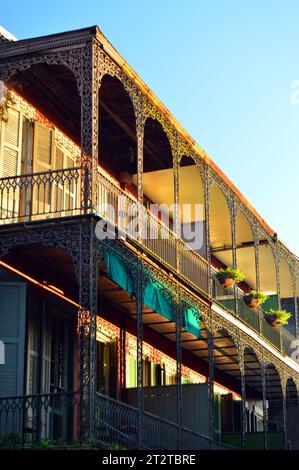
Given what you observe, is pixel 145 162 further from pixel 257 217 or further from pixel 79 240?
pixel 79 240

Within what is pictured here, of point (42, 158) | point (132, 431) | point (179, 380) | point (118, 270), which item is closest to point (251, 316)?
point (179, 380)

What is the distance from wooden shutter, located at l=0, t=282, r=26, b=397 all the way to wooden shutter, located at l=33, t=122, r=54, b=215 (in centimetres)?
194

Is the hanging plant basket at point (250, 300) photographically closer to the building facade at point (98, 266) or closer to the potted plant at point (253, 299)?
the potted plant at point (253, 299)

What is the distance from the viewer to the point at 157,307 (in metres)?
19.4

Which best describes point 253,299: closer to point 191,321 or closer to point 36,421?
point 191,321

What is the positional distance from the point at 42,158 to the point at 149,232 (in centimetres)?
259

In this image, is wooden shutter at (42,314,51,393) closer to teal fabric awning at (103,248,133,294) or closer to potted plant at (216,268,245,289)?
teal fabric awning at (103,248,133,294)

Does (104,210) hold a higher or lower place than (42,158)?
lower

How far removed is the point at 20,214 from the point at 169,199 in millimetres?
8797

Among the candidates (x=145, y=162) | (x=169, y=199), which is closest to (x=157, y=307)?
(x=145, y=162)

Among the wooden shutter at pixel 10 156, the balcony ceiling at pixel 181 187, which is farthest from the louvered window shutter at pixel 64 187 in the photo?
the balcony ceiling at pixel 181 187

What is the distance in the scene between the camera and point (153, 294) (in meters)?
19.3

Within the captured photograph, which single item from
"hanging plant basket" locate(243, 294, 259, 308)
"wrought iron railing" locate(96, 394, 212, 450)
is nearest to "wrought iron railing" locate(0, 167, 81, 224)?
"wrought iron railing" locate(96, 394, 212, 450)

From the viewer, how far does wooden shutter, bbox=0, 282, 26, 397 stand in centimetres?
1703
